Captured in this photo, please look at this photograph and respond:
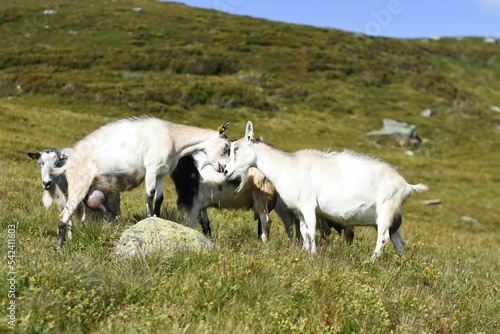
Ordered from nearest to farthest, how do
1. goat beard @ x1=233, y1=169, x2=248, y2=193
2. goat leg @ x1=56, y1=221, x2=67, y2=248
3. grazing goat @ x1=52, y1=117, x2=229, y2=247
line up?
goat leg @ x1=56, y1=221, x2=67, y2=248
grazing goat @ x1=52, y1=117, x2=229, y2=247
goat beard @ x1=233, y1=169, x2=248, y2=193

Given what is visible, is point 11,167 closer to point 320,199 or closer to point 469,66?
point 320,199

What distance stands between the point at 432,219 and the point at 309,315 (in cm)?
2140

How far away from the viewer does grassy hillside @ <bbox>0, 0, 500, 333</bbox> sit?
17.8 ft

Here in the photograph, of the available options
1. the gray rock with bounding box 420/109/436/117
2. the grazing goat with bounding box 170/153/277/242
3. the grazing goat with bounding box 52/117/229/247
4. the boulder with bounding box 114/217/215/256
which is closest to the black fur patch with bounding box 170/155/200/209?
the grazing goat with bounding box 170/153/277/242

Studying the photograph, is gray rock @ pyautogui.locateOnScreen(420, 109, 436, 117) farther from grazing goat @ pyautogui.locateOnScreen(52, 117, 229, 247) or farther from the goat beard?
grazing goat @ pyautogui.locateOnScreen(52, 117, 229, 247)

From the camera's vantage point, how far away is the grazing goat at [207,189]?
34.2ft

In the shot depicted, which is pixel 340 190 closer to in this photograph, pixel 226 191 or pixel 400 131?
pixel 226 191

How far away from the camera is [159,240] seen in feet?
22.6

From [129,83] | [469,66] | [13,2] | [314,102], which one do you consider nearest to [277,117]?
[314,102]

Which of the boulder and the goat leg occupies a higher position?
the boulder

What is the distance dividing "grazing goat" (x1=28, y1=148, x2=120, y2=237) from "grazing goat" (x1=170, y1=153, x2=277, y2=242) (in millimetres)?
1410

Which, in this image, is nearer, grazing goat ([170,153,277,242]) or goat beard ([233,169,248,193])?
goat beard ([233,169,248,193])

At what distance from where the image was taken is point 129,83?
160 ft

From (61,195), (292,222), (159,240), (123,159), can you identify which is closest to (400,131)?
(292,222)
